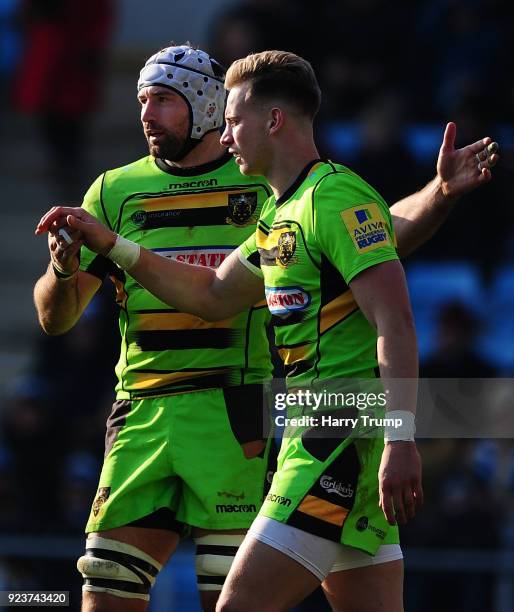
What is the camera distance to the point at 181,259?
575 centimetres

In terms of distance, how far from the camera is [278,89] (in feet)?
16.9

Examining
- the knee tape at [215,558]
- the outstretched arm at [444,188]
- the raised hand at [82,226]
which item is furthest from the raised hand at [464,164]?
the knee tape at [215,558]

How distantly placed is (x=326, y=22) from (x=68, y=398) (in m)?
4.13

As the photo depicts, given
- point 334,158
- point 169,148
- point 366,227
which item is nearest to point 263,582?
point 366,227

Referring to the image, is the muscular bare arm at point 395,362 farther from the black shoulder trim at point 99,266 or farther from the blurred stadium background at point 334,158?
the blurred stadium background at point 334,158

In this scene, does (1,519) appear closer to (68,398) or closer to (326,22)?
(68,398)

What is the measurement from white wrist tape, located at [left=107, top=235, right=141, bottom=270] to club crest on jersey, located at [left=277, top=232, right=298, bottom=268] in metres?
0.66

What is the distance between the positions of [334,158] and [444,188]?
17.7 ft

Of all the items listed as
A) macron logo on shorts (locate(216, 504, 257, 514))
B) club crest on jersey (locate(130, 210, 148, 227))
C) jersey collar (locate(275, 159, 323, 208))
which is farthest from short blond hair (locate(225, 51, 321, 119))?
macron logo on shorts (locate(216, 504, 257, 514))

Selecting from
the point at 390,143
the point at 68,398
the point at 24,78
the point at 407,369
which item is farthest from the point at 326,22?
the point at 407,369

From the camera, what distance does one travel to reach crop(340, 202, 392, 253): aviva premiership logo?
4.79 meters

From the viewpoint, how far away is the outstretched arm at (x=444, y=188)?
5.53 meters

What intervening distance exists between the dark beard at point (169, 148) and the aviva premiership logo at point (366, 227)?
1.17 m

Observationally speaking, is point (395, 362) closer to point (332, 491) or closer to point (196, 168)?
point (332, 491)
